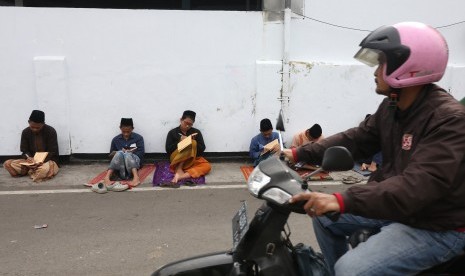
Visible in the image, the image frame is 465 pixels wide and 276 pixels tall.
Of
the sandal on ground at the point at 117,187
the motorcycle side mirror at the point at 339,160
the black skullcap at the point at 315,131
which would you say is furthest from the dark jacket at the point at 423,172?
the black skullcap at the point at 315,131

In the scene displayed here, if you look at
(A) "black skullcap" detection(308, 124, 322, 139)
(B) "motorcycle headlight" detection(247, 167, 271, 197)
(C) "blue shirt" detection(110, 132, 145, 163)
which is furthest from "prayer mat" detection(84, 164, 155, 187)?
(B) "motorcycle headlight" detection(247, 167, 271, 197)

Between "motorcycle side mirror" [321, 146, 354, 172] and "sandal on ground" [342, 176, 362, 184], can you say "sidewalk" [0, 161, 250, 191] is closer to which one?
"sandal on ground" [342, 176, 362, 184]

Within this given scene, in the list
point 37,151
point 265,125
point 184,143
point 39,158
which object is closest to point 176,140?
point 184,143

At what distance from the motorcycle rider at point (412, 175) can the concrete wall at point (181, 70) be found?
552cm

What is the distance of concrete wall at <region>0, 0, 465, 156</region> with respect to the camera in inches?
283

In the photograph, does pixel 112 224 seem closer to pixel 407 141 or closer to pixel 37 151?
pixel 37 151

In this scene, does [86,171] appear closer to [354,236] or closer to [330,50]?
[330,50]

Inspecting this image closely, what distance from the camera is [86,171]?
718cm

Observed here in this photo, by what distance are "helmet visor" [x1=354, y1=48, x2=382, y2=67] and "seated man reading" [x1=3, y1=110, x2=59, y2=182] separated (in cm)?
587

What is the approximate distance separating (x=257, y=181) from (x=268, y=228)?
23 centimetres

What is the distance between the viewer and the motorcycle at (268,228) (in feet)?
6.05

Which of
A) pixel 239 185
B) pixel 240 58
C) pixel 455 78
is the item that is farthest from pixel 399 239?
pixel 455 78

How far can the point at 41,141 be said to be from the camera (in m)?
7.12

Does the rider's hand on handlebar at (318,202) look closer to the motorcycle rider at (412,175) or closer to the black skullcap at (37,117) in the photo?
the motorcycle rider at (412,175)
